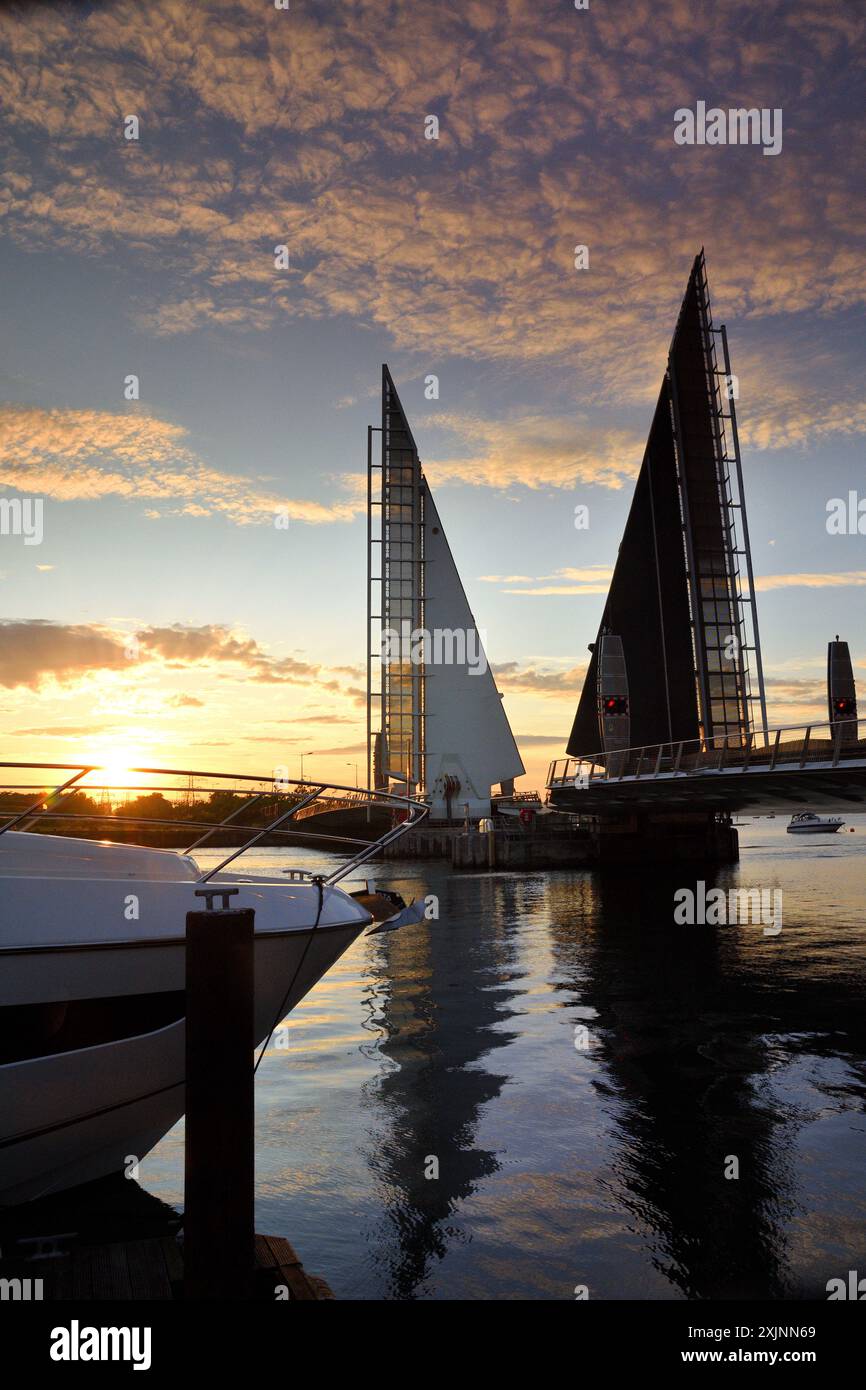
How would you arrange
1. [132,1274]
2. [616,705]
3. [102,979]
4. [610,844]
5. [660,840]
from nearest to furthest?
[132,1274] → [102,979] → [616,705] → [610,844] → [660,840]

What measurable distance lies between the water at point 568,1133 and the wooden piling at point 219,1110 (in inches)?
58.9

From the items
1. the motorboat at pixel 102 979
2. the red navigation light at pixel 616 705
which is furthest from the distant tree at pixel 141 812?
the red navigation light at pixel 616 705

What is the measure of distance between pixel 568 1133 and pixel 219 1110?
6.00 m

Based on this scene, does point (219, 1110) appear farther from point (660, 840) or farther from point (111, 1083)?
point (660, 840)

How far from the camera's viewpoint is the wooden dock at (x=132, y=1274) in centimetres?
656

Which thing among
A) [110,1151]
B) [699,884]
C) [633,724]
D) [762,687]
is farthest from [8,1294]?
[633,724]

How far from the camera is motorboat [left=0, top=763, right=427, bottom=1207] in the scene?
7734 millimetres

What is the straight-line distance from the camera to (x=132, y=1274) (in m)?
6.77

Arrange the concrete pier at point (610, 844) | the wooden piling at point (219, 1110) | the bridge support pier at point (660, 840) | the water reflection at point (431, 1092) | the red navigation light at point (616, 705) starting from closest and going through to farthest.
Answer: the wooden piling at point (219, 1110)
the water reflection at point (431, 1092)
the red navigation light at point (616, 705)
the concrete pier at point (610, 844)
the bridge support pier at point (660, 840)

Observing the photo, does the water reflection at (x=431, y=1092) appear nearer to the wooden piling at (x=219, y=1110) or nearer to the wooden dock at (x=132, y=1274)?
the wooden dock at (x=132, y=1274)

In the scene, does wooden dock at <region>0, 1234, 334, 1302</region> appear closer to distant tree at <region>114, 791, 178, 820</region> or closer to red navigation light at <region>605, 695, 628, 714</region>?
distant tree at <region>114, 791, 178, 820</region>

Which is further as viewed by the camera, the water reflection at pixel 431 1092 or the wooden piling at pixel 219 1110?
the water reflection at pixel 431 1092

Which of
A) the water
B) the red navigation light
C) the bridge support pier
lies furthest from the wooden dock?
the bridge support pier

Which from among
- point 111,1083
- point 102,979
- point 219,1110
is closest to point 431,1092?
point 111,1083
